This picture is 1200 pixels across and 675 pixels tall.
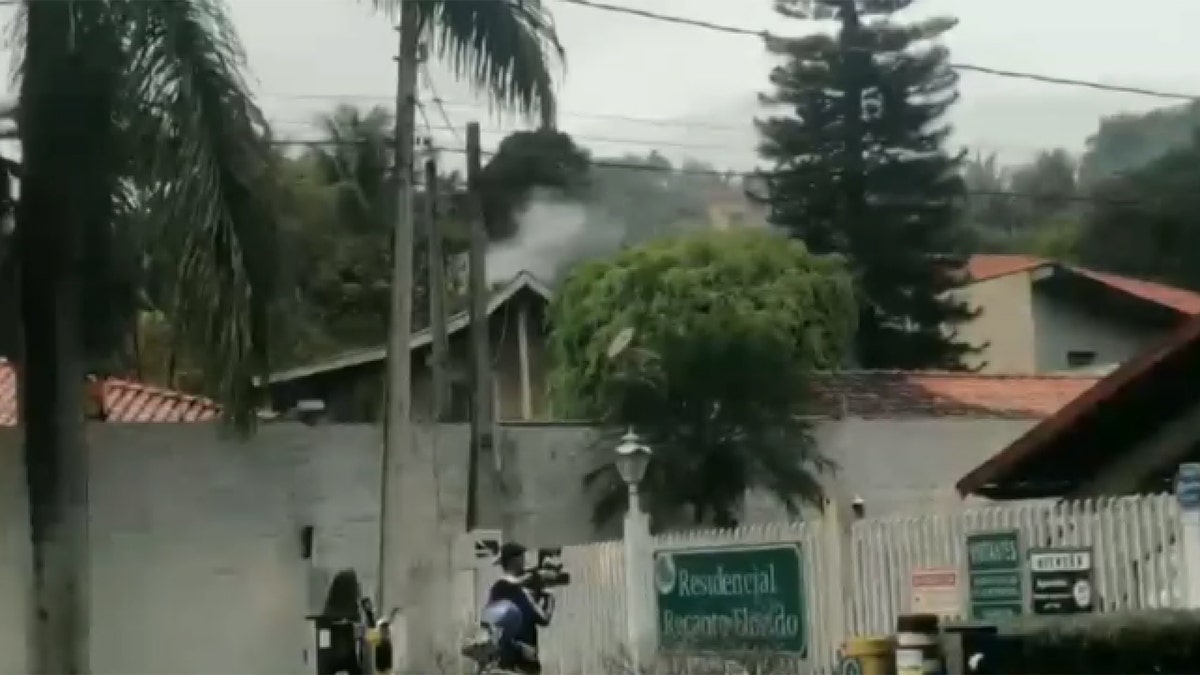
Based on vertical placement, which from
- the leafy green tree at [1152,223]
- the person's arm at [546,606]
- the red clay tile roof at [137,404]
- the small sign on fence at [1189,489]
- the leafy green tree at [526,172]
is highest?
the leafy green tree at [1152,223]

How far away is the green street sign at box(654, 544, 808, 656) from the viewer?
15.2 meters

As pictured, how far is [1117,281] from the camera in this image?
4381cm

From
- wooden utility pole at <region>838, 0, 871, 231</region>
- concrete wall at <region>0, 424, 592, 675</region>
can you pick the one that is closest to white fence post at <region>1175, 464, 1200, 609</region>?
concrete wall at <region>0, 424, 592, 675</region>

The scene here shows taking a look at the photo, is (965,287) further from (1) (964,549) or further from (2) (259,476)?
(1) (964,549)

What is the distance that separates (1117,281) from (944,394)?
1352 cm

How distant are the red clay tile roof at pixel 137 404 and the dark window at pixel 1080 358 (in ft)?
75.8

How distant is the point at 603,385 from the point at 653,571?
28.8 feet

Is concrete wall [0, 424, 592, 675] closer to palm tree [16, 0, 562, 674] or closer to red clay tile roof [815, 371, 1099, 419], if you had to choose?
palm tree [16, 0, 562, 674]

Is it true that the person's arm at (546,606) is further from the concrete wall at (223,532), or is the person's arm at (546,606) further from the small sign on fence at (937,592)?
the small sign on fence at (937,592)

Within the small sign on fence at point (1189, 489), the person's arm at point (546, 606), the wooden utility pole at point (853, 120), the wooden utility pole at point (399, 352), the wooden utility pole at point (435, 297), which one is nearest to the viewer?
the small sign on fence at point (1189, 489)

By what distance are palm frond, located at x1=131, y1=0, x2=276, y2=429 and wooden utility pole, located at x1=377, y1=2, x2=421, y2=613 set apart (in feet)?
7.97

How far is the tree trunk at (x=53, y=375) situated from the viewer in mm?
18531

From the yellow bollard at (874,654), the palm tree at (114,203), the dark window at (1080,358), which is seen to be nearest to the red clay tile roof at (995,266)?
the dark window at (1080,358)

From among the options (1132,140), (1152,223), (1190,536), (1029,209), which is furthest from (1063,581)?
(1029,209)
